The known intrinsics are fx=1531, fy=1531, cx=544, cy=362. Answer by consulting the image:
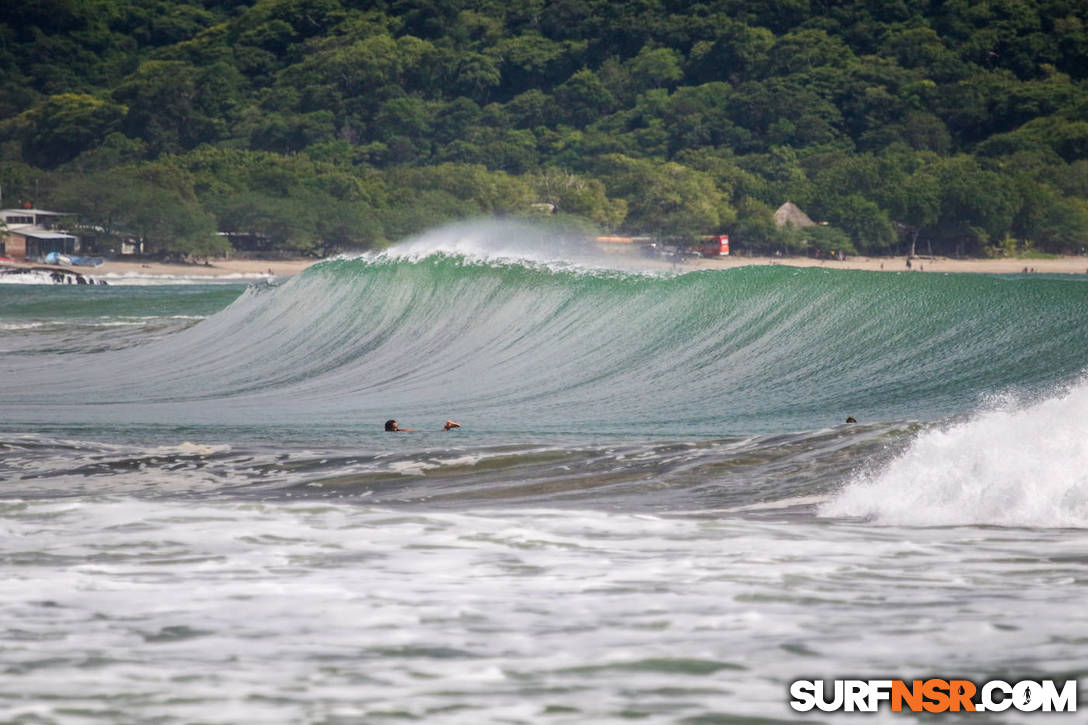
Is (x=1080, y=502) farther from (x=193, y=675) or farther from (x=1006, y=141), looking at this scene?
(x=1006, y=141)

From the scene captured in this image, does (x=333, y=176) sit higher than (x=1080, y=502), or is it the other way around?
(x=333, y=176)

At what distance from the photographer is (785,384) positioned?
63.5ft

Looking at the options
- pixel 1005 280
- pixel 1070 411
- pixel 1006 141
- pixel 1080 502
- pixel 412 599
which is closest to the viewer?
pixel 412 599

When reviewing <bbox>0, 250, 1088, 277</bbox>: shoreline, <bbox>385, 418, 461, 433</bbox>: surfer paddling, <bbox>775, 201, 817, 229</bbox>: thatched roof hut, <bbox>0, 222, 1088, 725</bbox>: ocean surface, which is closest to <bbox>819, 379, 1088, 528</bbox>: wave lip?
<bbox>0, 222, 1088, 725</bbox>: ocean surface

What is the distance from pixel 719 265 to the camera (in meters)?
110

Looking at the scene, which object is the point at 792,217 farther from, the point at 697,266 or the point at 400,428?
the point at 400,428

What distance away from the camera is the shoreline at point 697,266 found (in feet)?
327

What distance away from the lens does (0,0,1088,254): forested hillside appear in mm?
121812

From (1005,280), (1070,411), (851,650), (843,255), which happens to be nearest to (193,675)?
(851,650)

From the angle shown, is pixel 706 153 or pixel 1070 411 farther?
pixel 706 153

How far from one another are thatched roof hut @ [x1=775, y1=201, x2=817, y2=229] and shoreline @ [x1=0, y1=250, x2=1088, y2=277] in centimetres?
452

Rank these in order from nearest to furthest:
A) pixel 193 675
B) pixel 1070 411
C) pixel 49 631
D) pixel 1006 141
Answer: pixel 193 675 → pixel 49 631 → pixel 1070 411 → pixel 1006 141

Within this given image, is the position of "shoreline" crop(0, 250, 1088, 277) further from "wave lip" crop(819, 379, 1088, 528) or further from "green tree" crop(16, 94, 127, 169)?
"wave lip" crop(819, 379, 1088, 528)

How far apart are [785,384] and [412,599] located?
12.2m
